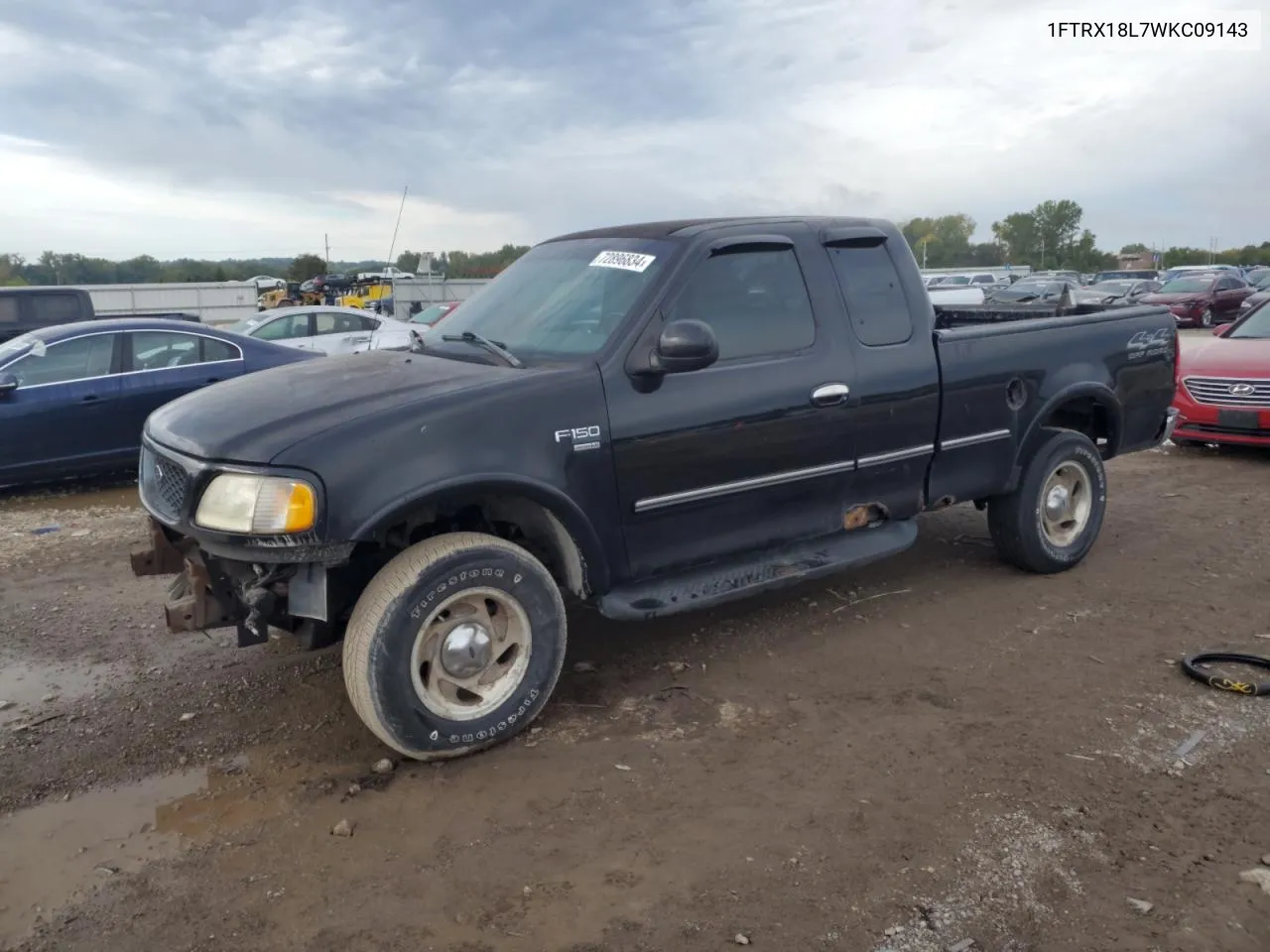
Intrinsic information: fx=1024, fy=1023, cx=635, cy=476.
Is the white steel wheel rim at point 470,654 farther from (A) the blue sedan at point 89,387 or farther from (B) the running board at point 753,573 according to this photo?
(A) the blue sedan at point 89,387

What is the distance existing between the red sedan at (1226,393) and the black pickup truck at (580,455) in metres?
4.55

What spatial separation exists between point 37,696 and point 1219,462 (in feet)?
30.8

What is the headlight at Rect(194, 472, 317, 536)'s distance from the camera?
3.46 m

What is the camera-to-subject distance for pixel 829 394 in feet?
15.4

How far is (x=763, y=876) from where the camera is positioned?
3078 millimetres

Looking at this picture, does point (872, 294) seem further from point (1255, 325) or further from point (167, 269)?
Result: point (167, 269)

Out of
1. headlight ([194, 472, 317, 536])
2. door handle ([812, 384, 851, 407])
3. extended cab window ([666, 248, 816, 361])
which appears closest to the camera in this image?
headlight ([194, 472, 317, 536])

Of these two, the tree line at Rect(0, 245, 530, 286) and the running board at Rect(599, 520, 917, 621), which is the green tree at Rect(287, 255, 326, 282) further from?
the running board at Rect(599, 520, 917, 621)

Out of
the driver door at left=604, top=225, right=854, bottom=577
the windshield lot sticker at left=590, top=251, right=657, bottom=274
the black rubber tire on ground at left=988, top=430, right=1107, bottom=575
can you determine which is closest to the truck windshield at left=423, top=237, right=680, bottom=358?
the windshield lot sticker at left=590, top=251, right=657, bottom=274

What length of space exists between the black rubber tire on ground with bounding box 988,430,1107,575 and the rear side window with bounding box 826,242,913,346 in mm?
1285

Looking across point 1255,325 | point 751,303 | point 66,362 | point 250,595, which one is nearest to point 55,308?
point 66,362

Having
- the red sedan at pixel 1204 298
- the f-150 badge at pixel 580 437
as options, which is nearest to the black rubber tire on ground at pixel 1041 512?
the f-150 badge at pixel 580 437

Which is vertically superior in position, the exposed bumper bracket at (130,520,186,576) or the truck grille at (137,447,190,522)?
the truck grille at (137,447,190,522)

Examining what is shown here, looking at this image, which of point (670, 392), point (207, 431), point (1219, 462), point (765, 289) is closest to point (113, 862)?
point (207, 431)
